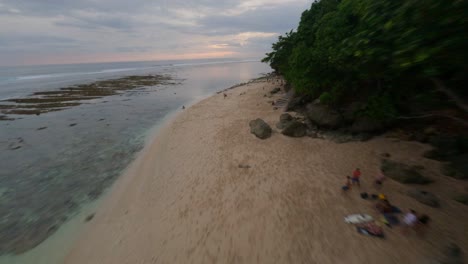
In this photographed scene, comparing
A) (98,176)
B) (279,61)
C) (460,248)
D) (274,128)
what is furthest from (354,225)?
(279,61)

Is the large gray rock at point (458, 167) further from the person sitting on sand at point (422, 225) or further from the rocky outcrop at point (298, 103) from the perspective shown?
the rocky outcrop at point (298, 103)

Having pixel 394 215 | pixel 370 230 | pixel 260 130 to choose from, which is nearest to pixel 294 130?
pixel 260 130

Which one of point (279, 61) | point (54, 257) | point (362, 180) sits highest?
point (279, 61)

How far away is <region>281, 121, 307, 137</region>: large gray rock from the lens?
1387cm

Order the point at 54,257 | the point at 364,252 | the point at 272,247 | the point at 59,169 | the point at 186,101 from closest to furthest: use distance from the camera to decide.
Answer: the point at 364,252, the point at 272,247, the point at 54,257, the point at 59,169, the point at 186,101

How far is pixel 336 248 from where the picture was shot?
6.20 m

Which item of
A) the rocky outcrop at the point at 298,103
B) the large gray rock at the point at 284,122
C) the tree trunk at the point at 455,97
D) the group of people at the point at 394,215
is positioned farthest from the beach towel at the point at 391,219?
the rocky outcrop at the point at 298,103

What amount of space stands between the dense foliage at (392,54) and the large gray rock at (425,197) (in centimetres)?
357

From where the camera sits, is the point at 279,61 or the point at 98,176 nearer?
the point at 98,176

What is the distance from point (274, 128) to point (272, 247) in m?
10.1

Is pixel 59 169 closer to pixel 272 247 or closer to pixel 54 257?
pixel 54 257

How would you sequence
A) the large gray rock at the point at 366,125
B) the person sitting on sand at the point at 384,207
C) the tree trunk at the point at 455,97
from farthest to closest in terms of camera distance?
the large gray rock at the point at 366,125
the person sitting on sand at the point at 384,207
the tree trunk at the point at 455,97

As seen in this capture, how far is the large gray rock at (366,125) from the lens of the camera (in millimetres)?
11734

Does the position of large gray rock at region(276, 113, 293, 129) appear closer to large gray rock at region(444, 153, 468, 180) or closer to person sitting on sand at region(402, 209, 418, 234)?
large gray rock at region(444, 153, 468, 180)
